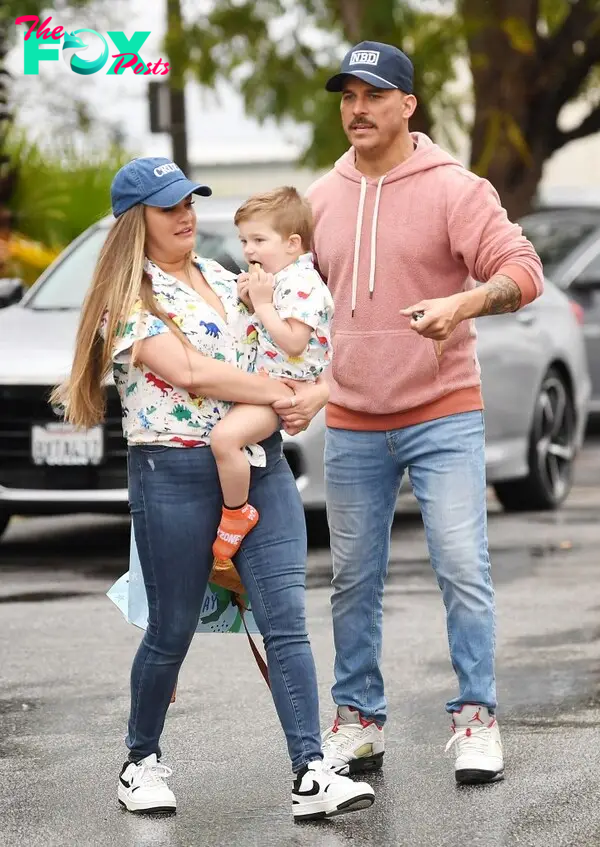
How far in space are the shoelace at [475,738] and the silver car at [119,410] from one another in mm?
3417

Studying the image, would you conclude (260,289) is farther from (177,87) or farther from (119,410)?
(177,87)

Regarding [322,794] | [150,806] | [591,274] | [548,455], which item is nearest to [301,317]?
[322,794]

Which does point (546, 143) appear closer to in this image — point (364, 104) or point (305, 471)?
point (305, 471)

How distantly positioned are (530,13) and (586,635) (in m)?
10.8

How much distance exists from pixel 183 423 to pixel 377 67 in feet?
3.97

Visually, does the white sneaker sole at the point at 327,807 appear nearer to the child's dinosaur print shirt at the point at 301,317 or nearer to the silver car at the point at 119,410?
the child's dinosaur print shirt at the point at 301,317

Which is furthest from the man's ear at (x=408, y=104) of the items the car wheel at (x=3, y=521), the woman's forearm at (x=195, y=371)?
the car wheel at (x=3, y=521)

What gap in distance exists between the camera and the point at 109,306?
188 inches

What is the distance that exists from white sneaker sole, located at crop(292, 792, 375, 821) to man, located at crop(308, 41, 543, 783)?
427mm

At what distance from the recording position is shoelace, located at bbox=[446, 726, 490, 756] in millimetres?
5281

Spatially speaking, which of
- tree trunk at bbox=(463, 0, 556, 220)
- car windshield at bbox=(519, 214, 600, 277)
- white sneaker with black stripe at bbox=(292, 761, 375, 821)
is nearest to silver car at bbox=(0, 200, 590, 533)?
car windshield at bbox=(519, 214, 600, 277)

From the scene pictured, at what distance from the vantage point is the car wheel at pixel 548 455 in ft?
36.6

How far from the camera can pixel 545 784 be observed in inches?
205

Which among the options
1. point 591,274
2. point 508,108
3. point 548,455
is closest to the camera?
point 548,455
